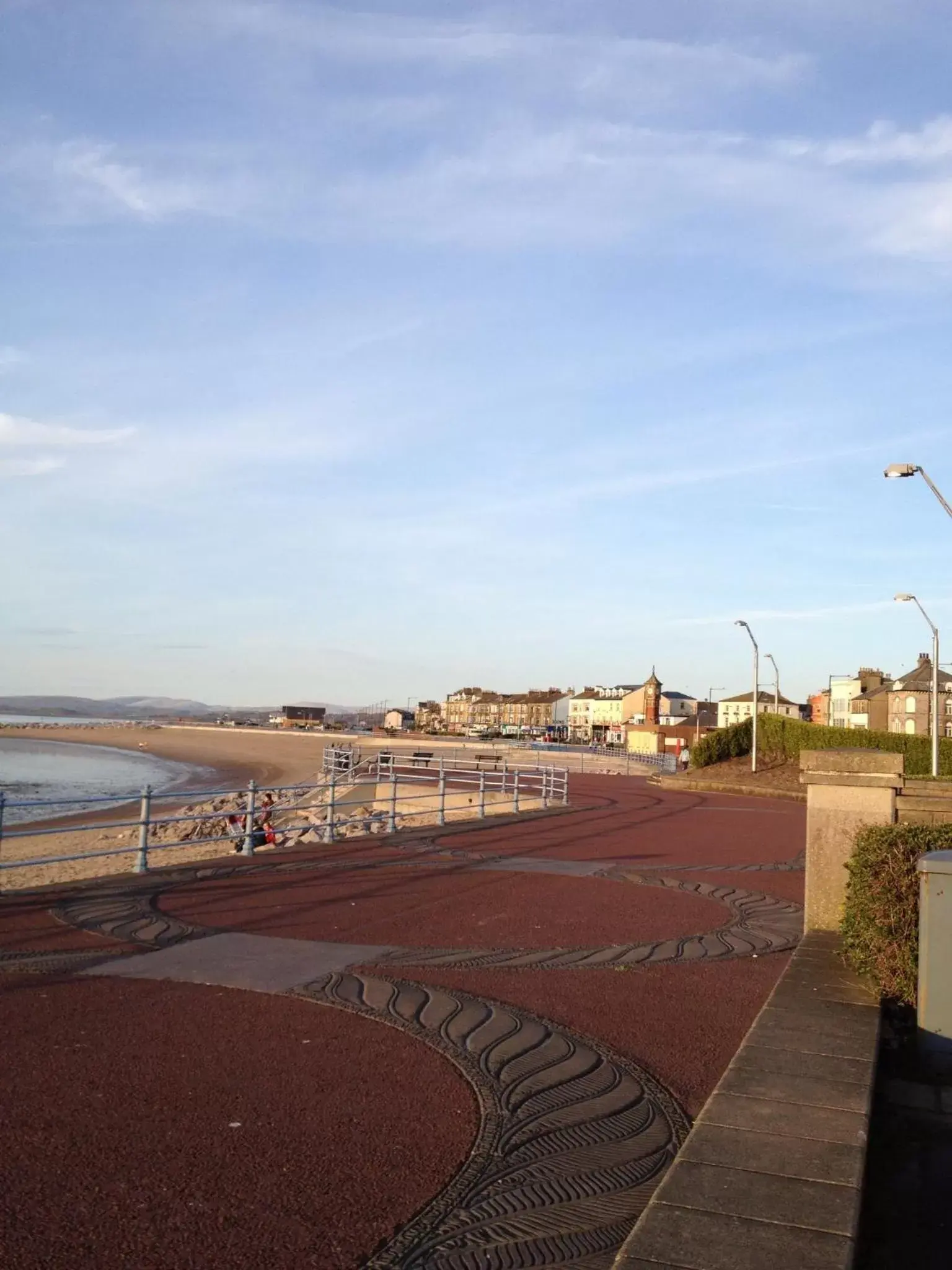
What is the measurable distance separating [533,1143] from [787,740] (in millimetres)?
41928

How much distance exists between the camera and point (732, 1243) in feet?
9.98

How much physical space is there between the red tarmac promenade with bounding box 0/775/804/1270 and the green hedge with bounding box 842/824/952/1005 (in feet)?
3.52

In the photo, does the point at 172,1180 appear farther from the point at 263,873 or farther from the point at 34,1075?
the point at 263,873

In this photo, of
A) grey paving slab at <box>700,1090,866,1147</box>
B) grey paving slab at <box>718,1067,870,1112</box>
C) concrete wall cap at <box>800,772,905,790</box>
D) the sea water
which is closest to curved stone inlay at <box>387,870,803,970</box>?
concrete wall cap at <box>800,772,905,790</box>

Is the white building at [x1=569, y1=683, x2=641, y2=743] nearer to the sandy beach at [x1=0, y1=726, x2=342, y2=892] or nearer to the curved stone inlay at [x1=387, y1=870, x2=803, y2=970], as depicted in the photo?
the sandy beach at [x1=0, y1=726, x2=342, y2=892]

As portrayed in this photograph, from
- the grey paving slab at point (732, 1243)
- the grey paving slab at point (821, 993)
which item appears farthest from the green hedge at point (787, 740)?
the grey paving slab at point (732, 1243)

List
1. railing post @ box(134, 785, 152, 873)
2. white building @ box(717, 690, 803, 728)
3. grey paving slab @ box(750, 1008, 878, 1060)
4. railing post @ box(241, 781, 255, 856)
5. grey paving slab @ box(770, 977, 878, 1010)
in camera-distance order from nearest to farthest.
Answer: grey paving slab @ box(750, 1008, 878, 1060) < grey paving slab @ box(770, 977, 878, 1010) < railing post @ box(134, 785, 152, 873) < railing post @ box(241, 781, 255, 856) < white building @ box(717, 690, 803, 728)

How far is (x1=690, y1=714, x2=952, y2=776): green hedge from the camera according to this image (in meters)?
40.0

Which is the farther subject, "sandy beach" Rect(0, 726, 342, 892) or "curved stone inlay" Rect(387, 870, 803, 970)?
"sandy beach" Rect(0, 726, 342, 892)

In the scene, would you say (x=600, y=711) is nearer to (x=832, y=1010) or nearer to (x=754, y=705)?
(x=754, y=705)

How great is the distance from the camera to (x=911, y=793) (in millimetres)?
7855

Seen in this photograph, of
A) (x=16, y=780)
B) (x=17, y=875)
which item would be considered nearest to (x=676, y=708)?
(x=16, y=780)

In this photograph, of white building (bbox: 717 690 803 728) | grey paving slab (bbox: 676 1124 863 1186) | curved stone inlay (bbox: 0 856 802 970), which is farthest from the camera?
white building (bbox: 717 690 803 728)

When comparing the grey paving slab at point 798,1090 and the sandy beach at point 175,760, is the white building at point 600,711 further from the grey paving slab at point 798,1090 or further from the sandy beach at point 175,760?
the grey paving slab at point 798,1090
